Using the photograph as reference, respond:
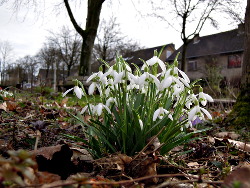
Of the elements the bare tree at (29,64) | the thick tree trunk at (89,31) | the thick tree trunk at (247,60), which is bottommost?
the thick tree trunk at (247,60)

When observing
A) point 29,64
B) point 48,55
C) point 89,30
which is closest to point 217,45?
point 89,30

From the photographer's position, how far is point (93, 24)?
10945mm

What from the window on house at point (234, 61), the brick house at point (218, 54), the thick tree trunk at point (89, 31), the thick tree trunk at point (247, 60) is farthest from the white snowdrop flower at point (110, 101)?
the window on house at point (234, 61)

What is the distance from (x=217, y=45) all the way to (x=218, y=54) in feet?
5.34

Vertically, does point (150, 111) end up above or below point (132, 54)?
below

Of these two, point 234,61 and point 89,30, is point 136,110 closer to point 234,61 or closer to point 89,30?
point 89,30

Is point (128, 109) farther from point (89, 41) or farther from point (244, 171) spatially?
point (89, 41)

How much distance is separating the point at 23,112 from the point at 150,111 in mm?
2270

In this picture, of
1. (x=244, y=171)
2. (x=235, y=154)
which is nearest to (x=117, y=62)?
(x=244, y=171)

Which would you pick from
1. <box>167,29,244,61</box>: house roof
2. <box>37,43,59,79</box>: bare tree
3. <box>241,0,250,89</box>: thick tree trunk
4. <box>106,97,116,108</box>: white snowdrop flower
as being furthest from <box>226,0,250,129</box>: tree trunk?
<box>37,43,59,79</box>: bare tree

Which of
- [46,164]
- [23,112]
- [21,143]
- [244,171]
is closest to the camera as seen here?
[244,171]

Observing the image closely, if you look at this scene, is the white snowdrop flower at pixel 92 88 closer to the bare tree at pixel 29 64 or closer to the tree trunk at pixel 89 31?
the tree trunk at pixel 89 31

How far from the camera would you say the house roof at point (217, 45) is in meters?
26.0

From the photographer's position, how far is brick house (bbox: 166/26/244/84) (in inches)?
1001
